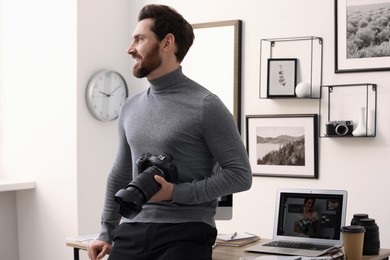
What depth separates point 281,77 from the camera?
13.3ft

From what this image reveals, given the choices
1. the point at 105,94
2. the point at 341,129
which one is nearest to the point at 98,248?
the point at 341,129

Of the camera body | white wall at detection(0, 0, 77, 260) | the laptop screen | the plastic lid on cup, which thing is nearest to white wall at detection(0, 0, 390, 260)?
white wall at detection(0, 0, 77, 260)

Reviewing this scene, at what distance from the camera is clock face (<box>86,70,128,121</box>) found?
14.8 ft

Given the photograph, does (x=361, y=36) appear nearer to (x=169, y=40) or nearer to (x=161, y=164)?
(x=169, y=40)

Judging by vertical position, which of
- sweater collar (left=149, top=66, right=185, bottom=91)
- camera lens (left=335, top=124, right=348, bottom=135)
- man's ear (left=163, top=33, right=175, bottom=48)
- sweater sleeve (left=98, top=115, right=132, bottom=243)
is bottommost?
sweater sleeve (left=98, top=115, right=132, bottom=243)

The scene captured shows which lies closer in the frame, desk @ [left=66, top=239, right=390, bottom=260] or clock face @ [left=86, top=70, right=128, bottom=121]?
desk @ [left=66, top=239, right=390, bottom=260]

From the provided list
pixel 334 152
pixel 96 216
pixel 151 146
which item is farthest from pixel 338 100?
pixel 151 146

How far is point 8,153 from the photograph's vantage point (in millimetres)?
4840

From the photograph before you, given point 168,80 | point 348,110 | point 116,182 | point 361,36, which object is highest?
point 361,36

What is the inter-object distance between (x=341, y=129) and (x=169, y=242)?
79.9 inches

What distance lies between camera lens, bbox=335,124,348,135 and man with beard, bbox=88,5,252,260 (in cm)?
185

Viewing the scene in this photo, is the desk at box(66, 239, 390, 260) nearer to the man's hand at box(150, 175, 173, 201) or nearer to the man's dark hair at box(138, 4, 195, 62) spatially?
the man's hand at box(150, 175, 173, 201)

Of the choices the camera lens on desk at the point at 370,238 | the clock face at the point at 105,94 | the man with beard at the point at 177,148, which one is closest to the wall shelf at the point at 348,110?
the camera lens on desk at the point at 370,238

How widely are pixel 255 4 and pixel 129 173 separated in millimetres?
2231
